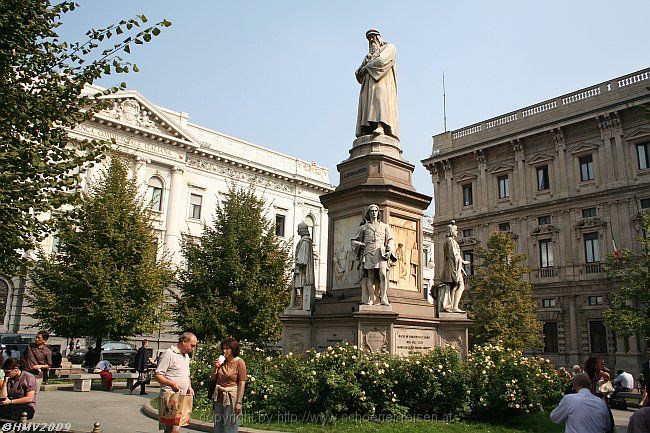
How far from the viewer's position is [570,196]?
37125 mm

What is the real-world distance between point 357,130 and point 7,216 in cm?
902

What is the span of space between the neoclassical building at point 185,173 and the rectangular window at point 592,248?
20.0m

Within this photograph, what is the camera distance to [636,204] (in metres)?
34.0

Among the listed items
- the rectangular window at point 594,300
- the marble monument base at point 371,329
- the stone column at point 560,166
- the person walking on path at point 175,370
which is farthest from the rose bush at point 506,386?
the stone column at point 560,166

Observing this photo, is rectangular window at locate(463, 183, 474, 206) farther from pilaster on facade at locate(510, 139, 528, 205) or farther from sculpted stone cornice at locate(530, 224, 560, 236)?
sculpted stone cornice at locate(530, 224, 560, 236)

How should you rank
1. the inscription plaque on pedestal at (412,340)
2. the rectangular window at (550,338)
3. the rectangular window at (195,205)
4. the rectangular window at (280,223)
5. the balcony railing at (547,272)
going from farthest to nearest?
the rectangular window at (280,223), the rectangular window at (195,205), the balcony railing at (547,272), the rectangular window at (550,338), the inscription plaque on pedestal at (412,340)

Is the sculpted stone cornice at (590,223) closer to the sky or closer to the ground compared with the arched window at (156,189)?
closer to the ground

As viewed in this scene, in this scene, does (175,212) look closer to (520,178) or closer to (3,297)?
(3,297)

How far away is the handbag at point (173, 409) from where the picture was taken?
22.4ft

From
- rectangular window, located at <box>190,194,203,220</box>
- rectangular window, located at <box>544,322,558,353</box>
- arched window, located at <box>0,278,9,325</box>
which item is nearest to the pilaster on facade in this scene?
rectangular window, located at <box>544,322,558,353</box>

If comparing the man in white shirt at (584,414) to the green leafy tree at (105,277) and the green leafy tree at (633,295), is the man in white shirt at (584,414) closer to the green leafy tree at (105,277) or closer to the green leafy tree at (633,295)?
the green leafy tree at (105,277)

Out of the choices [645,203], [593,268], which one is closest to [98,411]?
[593,268]

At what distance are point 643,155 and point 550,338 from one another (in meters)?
13.4

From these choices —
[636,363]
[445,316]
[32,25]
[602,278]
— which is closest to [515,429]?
[445,316]
